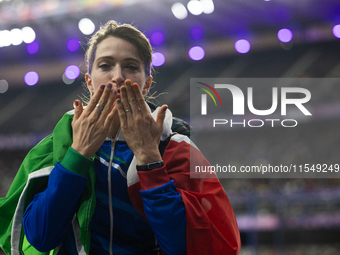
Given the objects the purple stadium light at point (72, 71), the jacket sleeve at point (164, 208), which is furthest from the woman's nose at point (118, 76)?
the purple stadium light at point (72, 71)

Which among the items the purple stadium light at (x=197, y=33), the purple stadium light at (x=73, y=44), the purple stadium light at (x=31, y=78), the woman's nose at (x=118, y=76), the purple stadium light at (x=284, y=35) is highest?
the purple stadium light at (x=284, y=35)

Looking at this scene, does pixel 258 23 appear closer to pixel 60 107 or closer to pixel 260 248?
pixel 260 248

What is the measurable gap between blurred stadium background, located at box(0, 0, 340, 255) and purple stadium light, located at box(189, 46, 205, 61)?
0.8 inches

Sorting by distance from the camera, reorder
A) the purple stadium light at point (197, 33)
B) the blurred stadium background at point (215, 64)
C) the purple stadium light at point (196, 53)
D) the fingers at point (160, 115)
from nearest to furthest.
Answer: the fingers at point (160, 115), the blurred stadium background at point (215, 64), the purple stadium light at point (197, 33), the purple stadium light at point (196, 53)

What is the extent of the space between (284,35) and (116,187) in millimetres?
5845

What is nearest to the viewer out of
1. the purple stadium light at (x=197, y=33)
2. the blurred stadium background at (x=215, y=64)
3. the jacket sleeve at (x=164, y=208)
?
the jacket sleeve at (x=164, y=208)

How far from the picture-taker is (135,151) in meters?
0.93

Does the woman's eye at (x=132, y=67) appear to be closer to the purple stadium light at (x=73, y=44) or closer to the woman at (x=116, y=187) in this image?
the woman at (x=116, y=187)

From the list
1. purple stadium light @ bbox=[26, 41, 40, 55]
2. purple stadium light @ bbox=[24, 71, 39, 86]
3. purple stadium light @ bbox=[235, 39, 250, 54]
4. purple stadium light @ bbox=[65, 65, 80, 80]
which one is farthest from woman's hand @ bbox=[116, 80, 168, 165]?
purple stadium light @ bbox=[24, 71, 39, 86]

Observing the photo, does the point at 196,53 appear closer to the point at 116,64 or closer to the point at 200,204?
the point at 116,64

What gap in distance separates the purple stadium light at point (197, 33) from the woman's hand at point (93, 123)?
4947 mm

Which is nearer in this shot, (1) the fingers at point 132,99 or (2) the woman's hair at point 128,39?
(1) the fingers at point 132,99

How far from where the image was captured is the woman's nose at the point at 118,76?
106 centimetres

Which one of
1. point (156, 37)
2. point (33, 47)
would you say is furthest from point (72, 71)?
point (156, 37)
